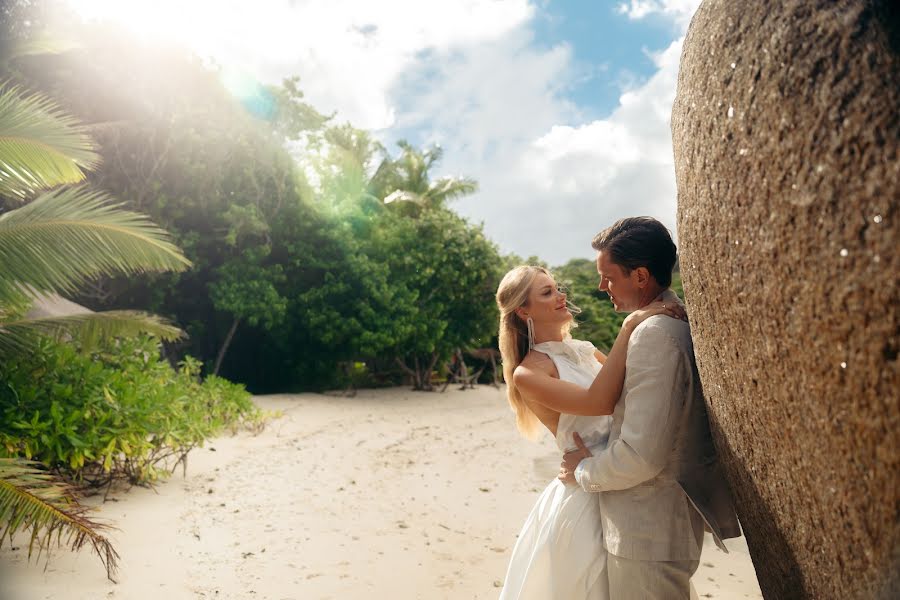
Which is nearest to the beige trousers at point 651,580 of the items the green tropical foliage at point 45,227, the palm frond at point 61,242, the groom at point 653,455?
the groom at point 653,455

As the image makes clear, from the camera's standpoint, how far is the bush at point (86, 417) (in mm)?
5676

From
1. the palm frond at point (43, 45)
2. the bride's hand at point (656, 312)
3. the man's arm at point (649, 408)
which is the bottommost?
the man's arm at point (649, 408)

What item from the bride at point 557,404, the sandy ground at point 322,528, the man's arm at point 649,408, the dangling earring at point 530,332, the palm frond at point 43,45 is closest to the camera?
the man's arm at point 649,408

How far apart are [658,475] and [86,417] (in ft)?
18.1

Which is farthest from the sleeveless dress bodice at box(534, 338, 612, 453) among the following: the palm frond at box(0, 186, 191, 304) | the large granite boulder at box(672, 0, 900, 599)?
the palm frond at box(0, 186, 191, 304)

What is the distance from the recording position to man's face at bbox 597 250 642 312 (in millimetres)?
2424

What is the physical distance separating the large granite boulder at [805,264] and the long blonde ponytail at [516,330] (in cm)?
127

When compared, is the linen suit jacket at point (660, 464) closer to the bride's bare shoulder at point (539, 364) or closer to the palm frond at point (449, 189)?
the bride's bare shoulder at point (539, 364)

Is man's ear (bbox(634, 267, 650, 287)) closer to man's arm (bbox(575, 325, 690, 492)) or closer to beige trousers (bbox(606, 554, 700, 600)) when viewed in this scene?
man's arm (bbox(575, 325, 690, 492))

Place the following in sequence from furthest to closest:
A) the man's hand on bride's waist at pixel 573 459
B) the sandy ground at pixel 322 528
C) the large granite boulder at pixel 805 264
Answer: the sandy ground at pixel 322 528, the man's hand on bride's waist at pixel 573 459, the large granite boulder at pixel 805 264

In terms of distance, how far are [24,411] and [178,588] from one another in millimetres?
2576

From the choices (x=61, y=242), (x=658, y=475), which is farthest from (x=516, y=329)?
(x=61, y=242)

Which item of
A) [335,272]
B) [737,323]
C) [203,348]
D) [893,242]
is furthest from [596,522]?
[203,348]

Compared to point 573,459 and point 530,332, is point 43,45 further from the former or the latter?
point 573,459
